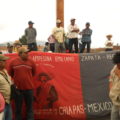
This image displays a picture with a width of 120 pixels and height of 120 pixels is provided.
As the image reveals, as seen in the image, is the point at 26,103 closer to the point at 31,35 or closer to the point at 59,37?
the point at 59,37

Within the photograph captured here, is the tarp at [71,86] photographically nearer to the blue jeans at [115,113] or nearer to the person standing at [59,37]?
the person standing at [59,37]

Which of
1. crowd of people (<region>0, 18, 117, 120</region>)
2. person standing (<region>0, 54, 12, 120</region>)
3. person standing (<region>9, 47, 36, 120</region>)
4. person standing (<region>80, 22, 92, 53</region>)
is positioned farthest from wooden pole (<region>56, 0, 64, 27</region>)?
person standing (<region>0, 54, 12, 120</region>)

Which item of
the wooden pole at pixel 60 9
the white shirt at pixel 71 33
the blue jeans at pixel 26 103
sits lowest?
the blue jeans at pixel 26 103

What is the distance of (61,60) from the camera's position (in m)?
8.90

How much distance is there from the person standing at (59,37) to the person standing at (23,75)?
3819 millimetres

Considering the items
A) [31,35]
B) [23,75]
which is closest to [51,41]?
[31,35]

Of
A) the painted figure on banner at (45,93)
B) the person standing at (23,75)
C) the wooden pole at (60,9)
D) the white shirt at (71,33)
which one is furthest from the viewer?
the wooden pole at (60,9)

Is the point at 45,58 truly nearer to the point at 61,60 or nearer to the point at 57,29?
the point at 61,60

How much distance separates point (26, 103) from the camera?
7949 millimetres

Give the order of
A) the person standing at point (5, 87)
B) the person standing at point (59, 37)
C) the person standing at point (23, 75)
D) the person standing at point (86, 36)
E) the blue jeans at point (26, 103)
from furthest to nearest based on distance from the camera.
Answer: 1. the person standing at point (86, 36)
2. the person standing at point (59, 37)
3. the blue jeans at point (26, 103)
4. the person standing at point (23, 75)
5. the person standing at point (5, 87)

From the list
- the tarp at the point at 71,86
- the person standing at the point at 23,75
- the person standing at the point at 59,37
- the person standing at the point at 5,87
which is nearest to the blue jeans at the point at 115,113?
the person standing at the point at 5,87

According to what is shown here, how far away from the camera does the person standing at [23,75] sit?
7676mm

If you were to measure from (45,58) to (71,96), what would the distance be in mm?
1104

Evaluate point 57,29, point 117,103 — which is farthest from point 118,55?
point 57,29
